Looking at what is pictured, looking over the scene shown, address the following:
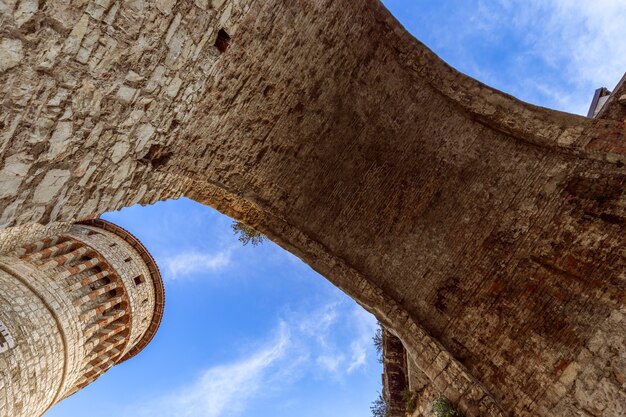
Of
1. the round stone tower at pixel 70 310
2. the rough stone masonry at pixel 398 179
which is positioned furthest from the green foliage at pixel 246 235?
the round stone tower at pixel 70 310

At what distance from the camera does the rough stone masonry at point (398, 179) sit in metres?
3.92

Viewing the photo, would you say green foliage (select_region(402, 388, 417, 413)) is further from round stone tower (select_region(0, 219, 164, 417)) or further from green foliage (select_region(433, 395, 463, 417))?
round stone tower (select_region(0, 219, 164, 417))

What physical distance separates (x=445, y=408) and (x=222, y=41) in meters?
5.24

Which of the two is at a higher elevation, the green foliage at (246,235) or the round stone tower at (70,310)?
the round stone tower at (70,310)

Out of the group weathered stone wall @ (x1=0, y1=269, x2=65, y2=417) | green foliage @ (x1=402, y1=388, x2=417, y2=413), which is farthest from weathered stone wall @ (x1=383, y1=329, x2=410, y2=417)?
weathered stone wall @ (x1=0, y1=269, x2=65, y2=417)

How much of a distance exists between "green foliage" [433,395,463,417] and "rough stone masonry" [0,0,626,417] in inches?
3.7

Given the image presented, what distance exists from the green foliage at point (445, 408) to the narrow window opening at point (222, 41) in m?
5.10

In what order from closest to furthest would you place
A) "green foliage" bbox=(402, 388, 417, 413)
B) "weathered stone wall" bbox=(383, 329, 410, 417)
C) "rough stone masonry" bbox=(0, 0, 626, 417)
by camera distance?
"rough stone masonry" bbox=(0, 0, 626, 417), "green foliage" bbox=(402, 388, 417, 413), "weathered stone wall" bbox=(383, 329, 410, 417)

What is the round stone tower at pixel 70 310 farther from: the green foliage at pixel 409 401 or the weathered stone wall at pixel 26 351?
the green foliage at pixel 409 401

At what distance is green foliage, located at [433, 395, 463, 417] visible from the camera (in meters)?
5.11

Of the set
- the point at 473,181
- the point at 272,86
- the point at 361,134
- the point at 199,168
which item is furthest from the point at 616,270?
the point at 199,168

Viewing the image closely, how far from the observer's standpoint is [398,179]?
5.96 metres

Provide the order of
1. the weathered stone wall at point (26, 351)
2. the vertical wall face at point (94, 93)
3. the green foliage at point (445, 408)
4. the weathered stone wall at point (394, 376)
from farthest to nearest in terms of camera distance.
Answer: the weathered stone wall at point (26, 351) → the weathered stone wall at point (394, 376) → the green foliage at point (445, 408) → the vertical wall face at point (94, 93)

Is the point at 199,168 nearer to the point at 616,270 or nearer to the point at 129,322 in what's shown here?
the point at 616,270
